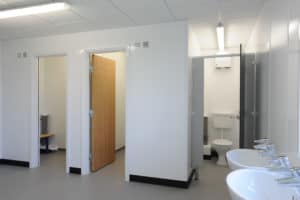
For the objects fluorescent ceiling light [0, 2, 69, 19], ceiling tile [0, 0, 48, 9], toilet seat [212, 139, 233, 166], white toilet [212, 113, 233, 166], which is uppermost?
ceiling tile [0, 0, 48, 9]

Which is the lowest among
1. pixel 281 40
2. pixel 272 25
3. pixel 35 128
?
pixel 35 128

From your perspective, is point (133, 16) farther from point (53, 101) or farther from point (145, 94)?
point (53, 101)

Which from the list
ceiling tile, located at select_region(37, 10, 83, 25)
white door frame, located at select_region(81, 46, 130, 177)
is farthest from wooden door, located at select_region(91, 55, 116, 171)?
ceiling tile, located at select_region(37, 10, 83, 25)

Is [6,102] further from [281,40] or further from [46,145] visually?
[281,40]

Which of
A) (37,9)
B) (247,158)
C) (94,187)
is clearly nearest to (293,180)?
(247,158)

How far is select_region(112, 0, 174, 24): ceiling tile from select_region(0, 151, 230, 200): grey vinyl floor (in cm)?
244

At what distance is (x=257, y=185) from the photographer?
1.34 meters

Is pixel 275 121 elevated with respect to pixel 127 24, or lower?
lower

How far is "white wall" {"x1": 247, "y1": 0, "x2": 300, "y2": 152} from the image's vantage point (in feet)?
5.28

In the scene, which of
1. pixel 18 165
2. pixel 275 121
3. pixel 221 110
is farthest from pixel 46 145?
pixel 275 121

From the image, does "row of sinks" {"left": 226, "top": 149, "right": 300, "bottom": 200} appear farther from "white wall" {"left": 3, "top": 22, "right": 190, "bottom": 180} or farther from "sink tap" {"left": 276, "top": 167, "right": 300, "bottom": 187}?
"white wall" {"left": 3, "top": 22, "right": 190, "bottom": 180}

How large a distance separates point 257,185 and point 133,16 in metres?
2.51

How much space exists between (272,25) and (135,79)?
6.38ft

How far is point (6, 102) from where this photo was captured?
168 inches
